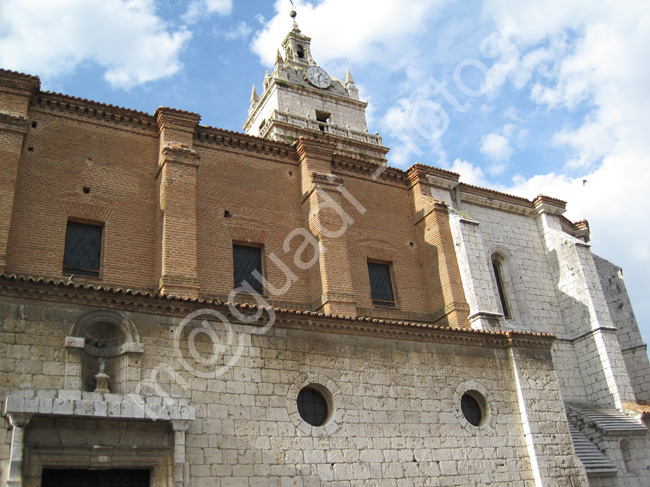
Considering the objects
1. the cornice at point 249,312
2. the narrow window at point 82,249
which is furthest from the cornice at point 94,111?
the cornice at point 249,312

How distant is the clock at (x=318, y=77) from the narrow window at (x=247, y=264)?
49.5 feet

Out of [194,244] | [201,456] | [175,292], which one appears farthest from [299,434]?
[194,244]

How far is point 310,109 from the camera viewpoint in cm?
2805

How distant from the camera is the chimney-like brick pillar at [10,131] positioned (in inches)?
495

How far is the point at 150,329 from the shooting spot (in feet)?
35.8

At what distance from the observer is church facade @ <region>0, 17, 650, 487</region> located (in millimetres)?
10141

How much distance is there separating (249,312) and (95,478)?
3824mm

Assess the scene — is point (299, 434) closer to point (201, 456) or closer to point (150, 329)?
point (201, 456)

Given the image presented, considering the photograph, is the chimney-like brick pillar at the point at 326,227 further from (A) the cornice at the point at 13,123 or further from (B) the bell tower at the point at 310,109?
(B) the bell tower at the point at 310,109

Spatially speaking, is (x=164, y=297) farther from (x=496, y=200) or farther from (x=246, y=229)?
(x=496, y=200)

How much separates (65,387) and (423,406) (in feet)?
23.0

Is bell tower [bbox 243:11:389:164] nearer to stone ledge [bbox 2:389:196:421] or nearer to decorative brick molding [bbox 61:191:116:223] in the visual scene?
decorative brick molding [bbox 61:191:116:223]

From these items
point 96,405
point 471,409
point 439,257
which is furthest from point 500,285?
point 96,405

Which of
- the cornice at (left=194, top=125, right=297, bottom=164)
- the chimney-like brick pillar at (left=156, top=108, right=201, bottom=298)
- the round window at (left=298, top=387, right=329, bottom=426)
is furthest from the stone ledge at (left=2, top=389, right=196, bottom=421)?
the cornice at (left=194, top=125, right=297, bottom=164)
